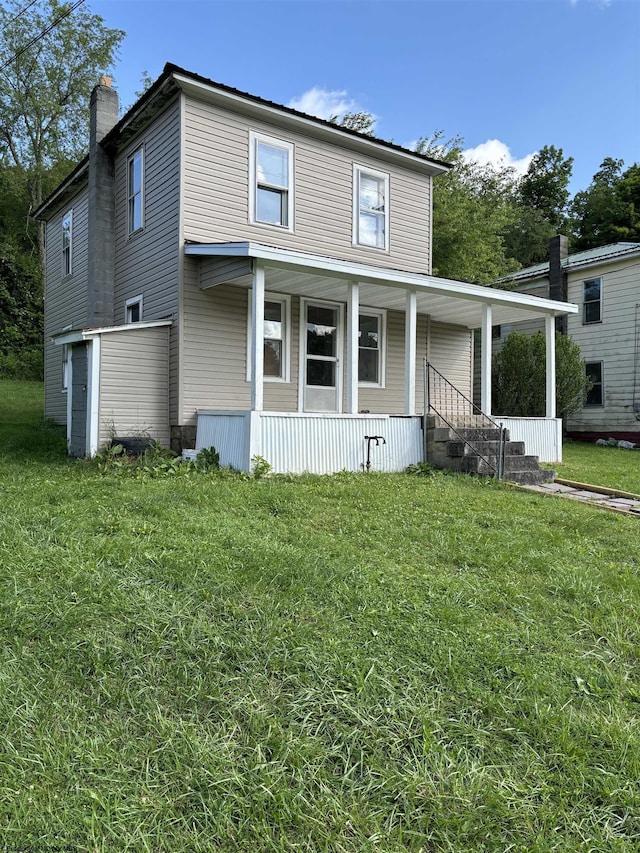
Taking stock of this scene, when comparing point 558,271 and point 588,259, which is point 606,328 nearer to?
point 588,259

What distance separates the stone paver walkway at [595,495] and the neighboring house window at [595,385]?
10582mm

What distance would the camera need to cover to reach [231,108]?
32.2 ft

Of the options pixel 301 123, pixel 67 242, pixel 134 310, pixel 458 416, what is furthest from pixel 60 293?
pixel 458 416

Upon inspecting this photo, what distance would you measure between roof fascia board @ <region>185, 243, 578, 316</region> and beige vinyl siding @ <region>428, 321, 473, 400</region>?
6.49 ft

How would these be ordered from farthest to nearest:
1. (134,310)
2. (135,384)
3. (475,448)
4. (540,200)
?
(540,200) < (134,310) < (135,384) < (475,448)

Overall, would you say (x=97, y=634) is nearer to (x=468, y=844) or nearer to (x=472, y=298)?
(x=468, y=844)

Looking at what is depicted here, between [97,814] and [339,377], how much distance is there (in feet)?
31.7

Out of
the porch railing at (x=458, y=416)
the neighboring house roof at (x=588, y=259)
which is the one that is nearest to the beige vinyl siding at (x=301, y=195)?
the porch railing at (x=458, y=416)

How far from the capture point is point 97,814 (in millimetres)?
1981

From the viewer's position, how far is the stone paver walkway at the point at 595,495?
23.2 feet

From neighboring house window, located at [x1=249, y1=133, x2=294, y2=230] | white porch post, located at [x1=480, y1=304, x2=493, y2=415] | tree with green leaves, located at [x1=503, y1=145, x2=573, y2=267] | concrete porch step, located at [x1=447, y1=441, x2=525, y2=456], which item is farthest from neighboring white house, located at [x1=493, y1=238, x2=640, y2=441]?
tree with green leaves, located at [x1=503, y1=145, x2=573, y2=267]

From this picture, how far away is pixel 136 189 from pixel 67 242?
14.8 ft

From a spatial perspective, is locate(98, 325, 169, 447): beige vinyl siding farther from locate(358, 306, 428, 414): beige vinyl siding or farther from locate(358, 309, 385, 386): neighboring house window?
locate(358, 306, 428, 414): beige vinyl siding

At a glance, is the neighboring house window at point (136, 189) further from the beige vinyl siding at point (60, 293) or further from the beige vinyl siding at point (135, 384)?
the beige vinyl siding at point (135, 384)
